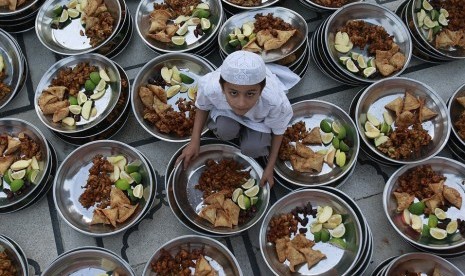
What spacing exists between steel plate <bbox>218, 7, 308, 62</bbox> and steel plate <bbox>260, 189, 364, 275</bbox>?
0.84m

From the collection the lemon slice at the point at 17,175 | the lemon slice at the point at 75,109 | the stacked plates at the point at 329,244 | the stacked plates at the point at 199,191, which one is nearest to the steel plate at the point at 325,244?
the stacked plates at the point at 329,244

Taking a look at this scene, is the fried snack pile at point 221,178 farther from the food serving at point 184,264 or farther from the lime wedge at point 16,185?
the lime wedge at point 16,185

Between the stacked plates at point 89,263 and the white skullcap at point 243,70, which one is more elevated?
the white skullcap at point 243,70

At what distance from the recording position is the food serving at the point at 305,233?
8.26 ft

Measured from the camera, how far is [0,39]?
3.00 meters

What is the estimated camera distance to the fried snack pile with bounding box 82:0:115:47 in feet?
9.65

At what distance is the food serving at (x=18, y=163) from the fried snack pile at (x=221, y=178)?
927mm

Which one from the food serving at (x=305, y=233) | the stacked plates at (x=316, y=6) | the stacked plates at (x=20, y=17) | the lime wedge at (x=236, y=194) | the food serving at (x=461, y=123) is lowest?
the food serving at (x=305, y=233)

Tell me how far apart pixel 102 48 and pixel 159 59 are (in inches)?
14.5

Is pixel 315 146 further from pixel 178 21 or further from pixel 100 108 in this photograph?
pixel 100 108

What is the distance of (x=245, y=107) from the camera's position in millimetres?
1905

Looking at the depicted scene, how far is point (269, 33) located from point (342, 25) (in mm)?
511

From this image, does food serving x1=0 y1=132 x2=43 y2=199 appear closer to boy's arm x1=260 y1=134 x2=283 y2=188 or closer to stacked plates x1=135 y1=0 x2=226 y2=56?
stacked plates x1=135 y1=0 x2=226 y2=56

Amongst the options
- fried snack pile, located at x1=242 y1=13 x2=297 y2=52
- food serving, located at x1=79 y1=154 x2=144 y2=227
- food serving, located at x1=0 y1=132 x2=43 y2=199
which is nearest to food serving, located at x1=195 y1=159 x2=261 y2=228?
food serving, located at x1=79 y1=154 x2=144 y2=227
